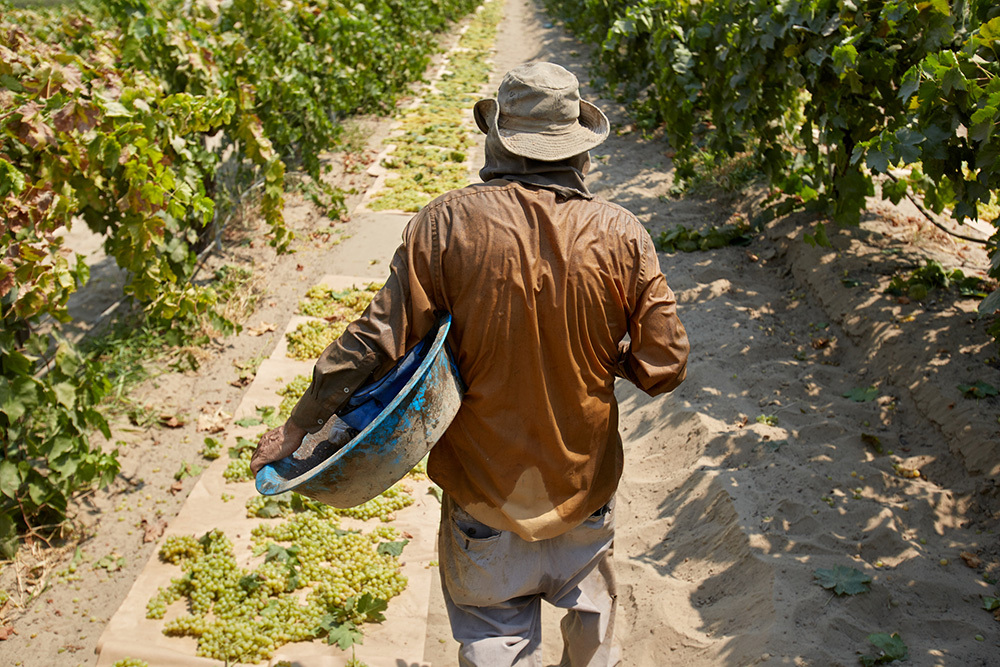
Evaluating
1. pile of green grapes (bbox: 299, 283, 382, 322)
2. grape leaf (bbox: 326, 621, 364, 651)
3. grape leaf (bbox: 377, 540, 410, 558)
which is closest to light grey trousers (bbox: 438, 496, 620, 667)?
grape leaf (bbox: 326, 621, 364, 651)

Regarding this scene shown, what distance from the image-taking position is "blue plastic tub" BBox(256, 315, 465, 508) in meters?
2.13

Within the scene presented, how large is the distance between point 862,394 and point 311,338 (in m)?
3.53

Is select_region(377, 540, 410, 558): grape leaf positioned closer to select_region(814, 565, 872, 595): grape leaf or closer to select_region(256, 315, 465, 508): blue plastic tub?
select_region(256, 315, 465, 508): blue plastic tub

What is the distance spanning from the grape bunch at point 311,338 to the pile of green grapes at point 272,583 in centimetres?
162

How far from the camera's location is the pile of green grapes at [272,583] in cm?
336

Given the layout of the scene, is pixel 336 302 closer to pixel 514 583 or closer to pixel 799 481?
pixel 799 481

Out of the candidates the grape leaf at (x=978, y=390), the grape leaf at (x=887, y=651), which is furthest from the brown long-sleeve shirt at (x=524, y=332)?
the grape leaf at (x=978, y=390)

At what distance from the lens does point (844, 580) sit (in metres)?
3.27

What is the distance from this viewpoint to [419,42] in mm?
13305

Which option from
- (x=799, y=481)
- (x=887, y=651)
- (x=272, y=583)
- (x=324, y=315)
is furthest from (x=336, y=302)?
(x=887, y=651)

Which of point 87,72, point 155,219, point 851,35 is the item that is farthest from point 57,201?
point 851,35

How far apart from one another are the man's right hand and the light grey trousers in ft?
1.74

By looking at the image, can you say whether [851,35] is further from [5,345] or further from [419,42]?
[419,42]

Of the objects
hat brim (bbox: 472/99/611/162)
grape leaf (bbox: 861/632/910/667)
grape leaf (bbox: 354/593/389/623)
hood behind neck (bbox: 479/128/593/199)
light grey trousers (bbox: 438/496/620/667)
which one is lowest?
grape leaf (bbox: 354/593/389/623)
